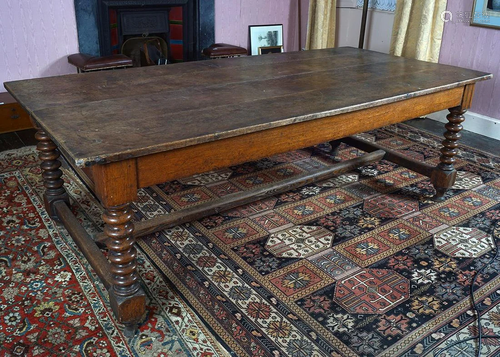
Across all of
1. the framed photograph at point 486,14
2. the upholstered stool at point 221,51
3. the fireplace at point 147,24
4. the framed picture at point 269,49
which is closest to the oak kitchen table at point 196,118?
the framed photograph at point 486,14

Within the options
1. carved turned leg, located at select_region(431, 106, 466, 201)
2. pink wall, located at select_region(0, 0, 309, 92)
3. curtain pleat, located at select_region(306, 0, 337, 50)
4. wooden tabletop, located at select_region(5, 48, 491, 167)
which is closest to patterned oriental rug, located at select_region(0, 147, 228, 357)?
wooden tabletop, located at select_region(5, 48, 491, 167)

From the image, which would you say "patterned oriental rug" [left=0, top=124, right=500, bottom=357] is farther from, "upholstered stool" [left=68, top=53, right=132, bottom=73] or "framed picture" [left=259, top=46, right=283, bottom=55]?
"framed picture" [left=259, top=46, right=283, bottom=55]

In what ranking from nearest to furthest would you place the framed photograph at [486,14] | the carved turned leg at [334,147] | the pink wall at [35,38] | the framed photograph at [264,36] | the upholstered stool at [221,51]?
1. the carved turned leg at [334,147]
2. the framed photograph at [486,14]
3. the pink wall at [35,38]
4. the upholstered stool at [221,51]
5. the framed photograph at [264,36]

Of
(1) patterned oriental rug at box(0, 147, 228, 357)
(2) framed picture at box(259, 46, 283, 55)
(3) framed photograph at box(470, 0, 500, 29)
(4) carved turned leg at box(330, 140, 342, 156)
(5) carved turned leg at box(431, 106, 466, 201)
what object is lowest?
(1) patterned oriental rug at box(0, 147, 228, 357)

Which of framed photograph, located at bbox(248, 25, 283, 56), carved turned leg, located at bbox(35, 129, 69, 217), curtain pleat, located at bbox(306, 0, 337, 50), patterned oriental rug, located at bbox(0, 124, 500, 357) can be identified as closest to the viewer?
patterned oriental rug, located at bbox(0, 124, 500, 357)

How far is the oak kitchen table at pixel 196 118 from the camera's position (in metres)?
1.71

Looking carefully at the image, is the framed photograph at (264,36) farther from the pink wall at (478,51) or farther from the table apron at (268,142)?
the table apron at (268,142)

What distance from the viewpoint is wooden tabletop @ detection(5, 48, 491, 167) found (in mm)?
1719

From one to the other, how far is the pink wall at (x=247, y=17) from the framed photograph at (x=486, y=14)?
2073mm

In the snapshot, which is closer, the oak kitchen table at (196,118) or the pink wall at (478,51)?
the oak kitchen table at (196,118)

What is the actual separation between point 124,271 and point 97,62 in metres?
2.59

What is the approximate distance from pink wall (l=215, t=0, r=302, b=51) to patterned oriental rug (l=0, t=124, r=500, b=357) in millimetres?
2471

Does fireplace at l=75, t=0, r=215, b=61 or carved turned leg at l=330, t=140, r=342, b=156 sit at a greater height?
fireplace at l=75, t=0, r=215, b=61

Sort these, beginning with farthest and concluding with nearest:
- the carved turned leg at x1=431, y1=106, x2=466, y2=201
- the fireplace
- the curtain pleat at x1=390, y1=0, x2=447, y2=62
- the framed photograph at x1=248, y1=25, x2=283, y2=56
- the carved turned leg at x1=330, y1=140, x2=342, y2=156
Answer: the framed photograph at x1=248, y1=25, x2=283, y2=56 < the fireplace < the curtain pleat at x1=390, y1=0, x2=447, y2=62 < the carved turned leg at x1=330, y1=140, x2=342, y2=156 < the carved turned leg at x1=431, y1=106, x2=466, y2=201
